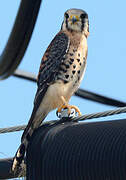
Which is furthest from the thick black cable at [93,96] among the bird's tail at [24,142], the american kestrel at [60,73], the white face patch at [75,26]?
the white face patch at [75,26]

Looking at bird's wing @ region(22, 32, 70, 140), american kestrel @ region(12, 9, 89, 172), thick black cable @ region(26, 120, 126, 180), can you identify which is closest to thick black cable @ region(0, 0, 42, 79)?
thick black cable @ region(26, 120, 126, 180)

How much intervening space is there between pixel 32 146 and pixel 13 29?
0.88 m

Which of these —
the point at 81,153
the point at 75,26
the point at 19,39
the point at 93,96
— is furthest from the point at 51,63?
the point at 19,39

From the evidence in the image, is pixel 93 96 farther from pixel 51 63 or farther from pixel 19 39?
pixel 51 63

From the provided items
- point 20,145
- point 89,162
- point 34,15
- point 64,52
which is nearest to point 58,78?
point 64,52

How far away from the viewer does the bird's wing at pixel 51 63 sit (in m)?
4.95

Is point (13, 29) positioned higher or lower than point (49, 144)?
higher

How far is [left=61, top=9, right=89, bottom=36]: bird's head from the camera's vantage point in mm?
5523

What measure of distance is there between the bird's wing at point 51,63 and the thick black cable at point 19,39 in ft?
9.09

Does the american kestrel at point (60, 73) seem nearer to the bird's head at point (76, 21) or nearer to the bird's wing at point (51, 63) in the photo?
the bird's wing at point (51, 63)

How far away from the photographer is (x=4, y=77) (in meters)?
1.88

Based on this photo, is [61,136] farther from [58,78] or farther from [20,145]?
[58,78]

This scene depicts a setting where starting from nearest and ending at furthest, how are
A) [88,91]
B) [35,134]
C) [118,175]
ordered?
[118,175] < [35,134] < [88,91]

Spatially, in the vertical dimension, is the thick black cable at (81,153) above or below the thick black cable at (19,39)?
below
